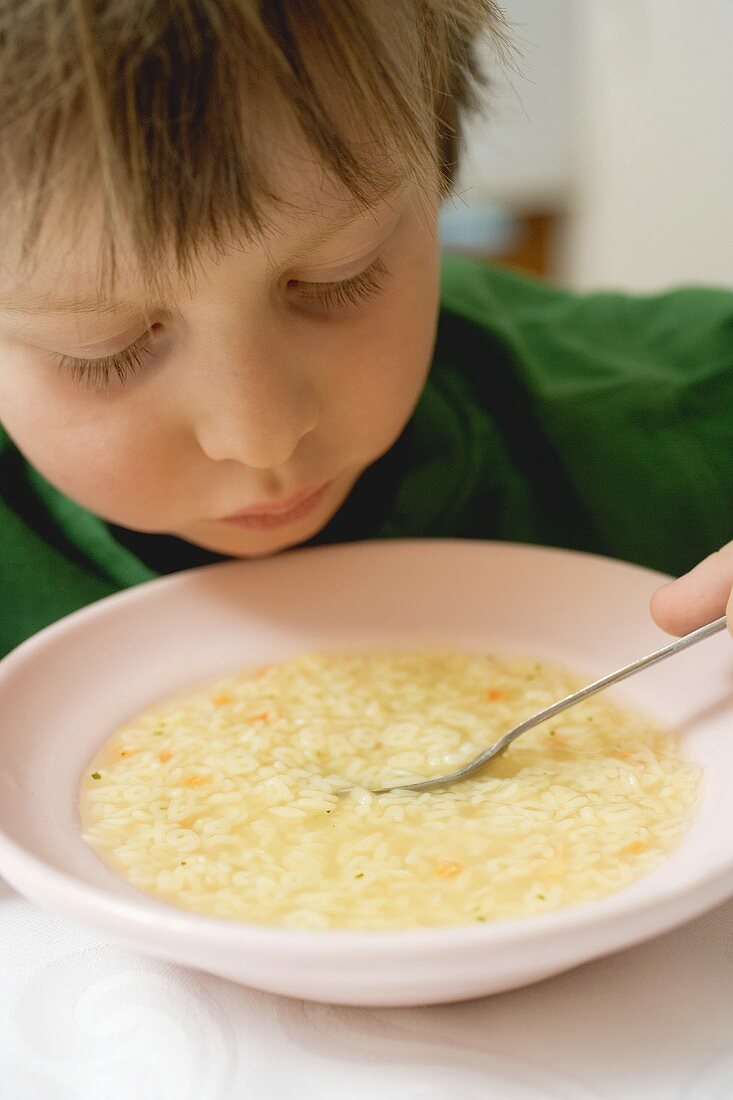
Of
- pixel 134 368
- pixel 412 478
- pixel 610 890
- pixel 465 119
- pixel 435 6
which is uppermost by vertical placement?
pixel 435 6

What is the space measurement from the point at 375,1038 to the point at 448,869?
0.40 ft

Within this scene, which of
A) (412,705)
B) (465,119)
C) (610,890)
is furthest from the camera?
(465,119)

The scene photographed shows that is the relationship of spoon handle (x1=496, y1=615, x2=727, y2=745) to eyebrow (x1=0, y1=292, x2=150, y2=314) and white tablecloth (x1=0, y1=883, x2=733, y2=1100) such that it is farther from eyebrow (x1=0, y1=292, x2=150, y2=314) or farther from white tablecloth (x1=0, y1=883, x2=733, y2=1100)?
eyebrow (x1=0, y1=292, x2=150, y2=314)

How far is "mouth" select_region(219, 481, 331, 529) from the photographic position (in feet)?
3.70

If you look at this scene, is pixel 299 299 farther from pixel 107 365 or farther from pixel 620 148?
pixel 620 148

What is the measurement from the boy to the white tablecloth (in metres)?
0.34

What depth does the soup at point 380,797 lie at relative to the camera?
2.54 feet

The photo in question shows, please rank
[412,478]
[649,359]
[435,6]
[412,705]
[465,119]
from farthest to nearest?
[649,359] < [412,478] < [465,119] < [412,705] < [435,6]

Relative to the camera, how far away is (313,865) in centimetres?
81

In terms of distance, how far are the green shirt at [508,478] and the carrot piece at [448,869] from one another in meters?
0.68

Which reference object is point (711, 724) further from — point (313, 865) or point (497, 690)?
point (313, 865)

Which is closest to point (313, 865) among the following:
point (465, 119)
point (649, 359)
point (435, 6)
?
point (435, 6)

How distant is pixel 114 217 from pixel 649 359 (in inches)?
46.3

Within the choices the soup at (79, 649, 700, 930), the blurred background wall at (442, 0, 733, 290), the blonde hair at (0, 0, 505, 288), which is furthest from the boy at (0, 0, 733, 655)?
the blurred background wall at (442, 0, 733, 290)
